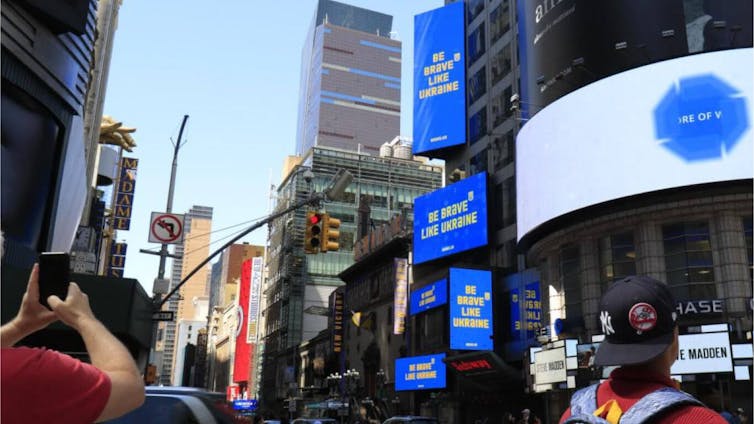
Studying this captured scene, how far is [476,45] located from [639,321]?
2025 inches

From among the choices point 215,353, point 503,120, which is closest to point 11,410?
point 503,120

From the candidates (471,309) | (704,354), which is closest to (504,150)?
(471,309)

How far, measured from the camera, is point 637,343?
2.55 m

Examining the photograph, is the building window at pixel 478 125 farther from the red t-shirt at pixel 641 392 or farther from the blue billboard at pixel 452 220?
the red t-shirt at pixel 641 392

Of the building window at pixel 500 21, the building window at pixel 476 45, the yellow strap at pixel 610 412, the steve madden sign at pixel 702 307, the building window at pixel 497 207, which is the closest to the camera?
the yellow strap at pixel 610 412

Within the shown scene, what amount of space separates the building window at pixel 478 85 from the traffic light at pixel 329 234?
33.8 m

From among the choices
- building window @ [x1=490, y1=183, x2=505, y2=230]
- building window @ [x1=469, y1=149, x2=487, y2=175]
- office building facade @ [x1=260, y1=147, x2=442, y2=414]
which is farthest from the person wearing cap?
office building facade @ [x1=260, y1=147, x2=442, y2=414]

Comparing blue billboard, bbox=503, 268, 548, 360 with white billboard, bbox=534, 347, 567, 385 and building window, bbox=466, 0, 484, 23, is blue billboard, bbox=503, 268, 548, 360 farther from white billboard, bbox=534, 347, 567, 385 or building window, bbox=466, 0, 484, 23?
building window, bbox=466, 0, 484, 23

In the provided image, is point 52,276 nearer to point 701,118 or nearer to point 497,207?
point 701,118

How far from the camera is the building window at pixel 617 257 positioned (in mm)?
29614

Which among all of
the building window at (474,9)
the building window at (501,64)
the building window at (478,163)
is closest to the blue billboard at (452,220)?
the building window at (478,163)

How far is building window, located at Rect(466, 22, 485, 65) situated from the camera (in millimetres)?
51000

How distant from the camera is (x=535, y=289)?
38969 mm

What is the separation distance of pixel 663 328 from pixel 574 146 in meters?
30.2
